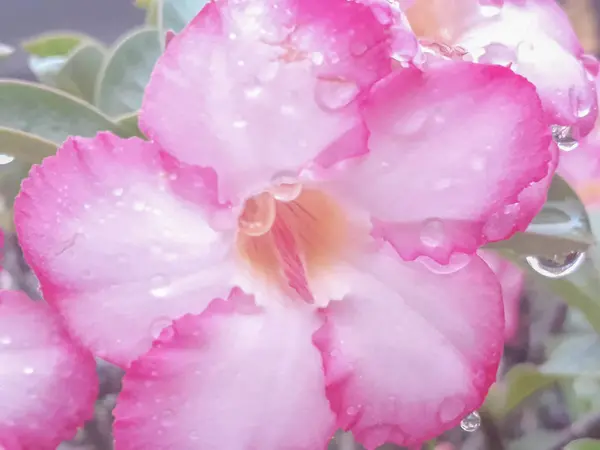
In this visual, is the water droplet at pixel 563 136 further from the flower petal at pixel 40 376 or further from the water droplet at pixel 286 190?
the flower petal at pixel 40 376

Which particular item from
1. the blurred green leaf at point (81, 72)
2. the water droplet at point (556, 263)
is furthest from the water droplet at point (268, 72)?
the blurred green leaf at point (81, 72)

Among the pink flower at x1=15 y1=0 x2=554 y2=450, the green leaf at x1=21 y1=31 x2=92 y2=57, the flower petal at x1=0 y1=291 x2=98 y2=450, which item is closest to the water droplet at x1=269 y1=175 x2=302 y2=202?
the pink flower at x1=15 y1=0 x2=554 y2=450

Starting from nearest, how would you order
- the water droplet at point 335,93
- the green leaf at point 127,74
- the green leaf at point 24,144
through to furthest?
1. the water droplet at point 335,93
2. the green leaf at point 24,144
3. the green leaf at point 127,74

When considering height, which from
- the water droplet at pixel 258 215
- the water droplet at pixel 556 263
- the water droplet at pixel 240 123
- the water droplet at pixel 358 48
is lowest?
the water droplet at pixel 556 263

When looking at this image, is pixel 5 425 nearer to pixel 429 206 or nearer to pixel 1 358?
pixel 1 358

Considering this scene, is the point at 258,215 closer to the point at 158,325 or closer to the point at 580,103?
the point at 158,325

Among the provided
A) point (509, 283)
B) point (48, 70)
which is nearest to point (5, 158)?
point (48, 70)

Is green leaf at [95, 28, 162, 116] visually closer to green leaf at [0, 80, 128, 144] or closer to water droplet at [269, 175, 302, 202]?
green leaf at [0, 80, 128, 144]
